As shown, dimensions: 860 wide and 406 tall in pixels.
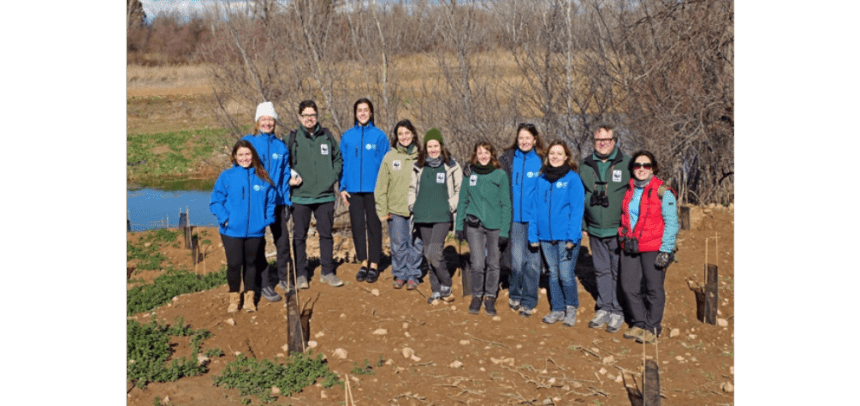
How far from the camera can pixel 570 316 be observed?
288 inches


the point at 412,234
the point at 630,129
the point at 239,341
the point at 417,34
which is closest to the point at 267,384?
the point at 239,341

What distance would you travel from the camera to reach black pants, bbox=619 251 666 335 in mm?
6699

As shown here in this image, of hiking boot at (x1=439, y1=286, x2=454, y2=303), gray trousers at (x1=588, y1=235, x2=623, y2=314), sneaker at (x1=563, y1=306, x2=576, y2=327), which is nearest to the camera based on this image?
gray trousers at (x1=588, y1=235, x2=623, y2=314)

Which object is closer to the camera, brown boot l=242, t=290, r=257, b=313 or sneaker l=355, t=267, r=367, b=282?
brown boot l=242, t=290, r=257, b=313

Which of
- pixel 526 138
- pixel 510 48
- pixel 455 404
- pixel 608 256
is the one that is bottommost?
pixel 455 404

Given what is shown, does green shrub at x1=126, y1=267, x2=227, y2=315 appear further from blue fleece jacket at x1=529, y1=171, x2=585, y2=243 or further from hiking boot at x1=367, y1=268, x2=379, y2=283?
blue fleece jacket at x1=529, y1=171, x2=585, y2=243

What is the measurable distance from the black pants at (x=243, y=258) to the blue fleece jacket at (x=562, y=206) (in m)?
2.84

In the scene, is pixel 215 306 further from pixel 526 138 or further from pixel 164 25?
pixel 164 25

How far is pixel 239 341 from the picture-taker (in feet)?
22.5

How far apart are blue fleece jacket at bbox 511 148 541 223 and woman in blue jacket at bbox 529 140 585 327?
0.09 m

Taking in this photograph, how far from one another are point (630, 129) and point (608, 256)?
20.6 feet

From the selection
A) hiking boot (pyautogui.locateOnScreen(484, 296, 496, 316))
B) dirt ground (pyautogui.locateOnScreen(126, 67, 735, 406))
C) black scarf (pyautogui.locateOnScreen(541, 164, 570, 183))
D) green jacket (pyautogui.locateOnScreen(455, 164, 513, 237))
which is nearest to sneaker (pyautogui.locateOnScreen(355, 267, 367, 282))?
dirt ground (pyautogui.locateOnScreen(126, 67, 735, 406))

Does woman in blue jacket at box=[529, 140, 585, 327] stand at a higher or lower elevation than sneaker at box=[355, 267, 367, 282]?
higher

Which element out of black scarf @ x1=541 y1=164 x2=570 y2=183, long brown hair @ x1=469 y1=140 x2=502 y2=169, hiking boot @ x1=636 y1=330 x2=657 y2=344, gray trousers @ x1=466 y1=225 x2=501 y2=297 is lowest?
hiking boot @ x1=636 y1=330 x2=657 y2=344
